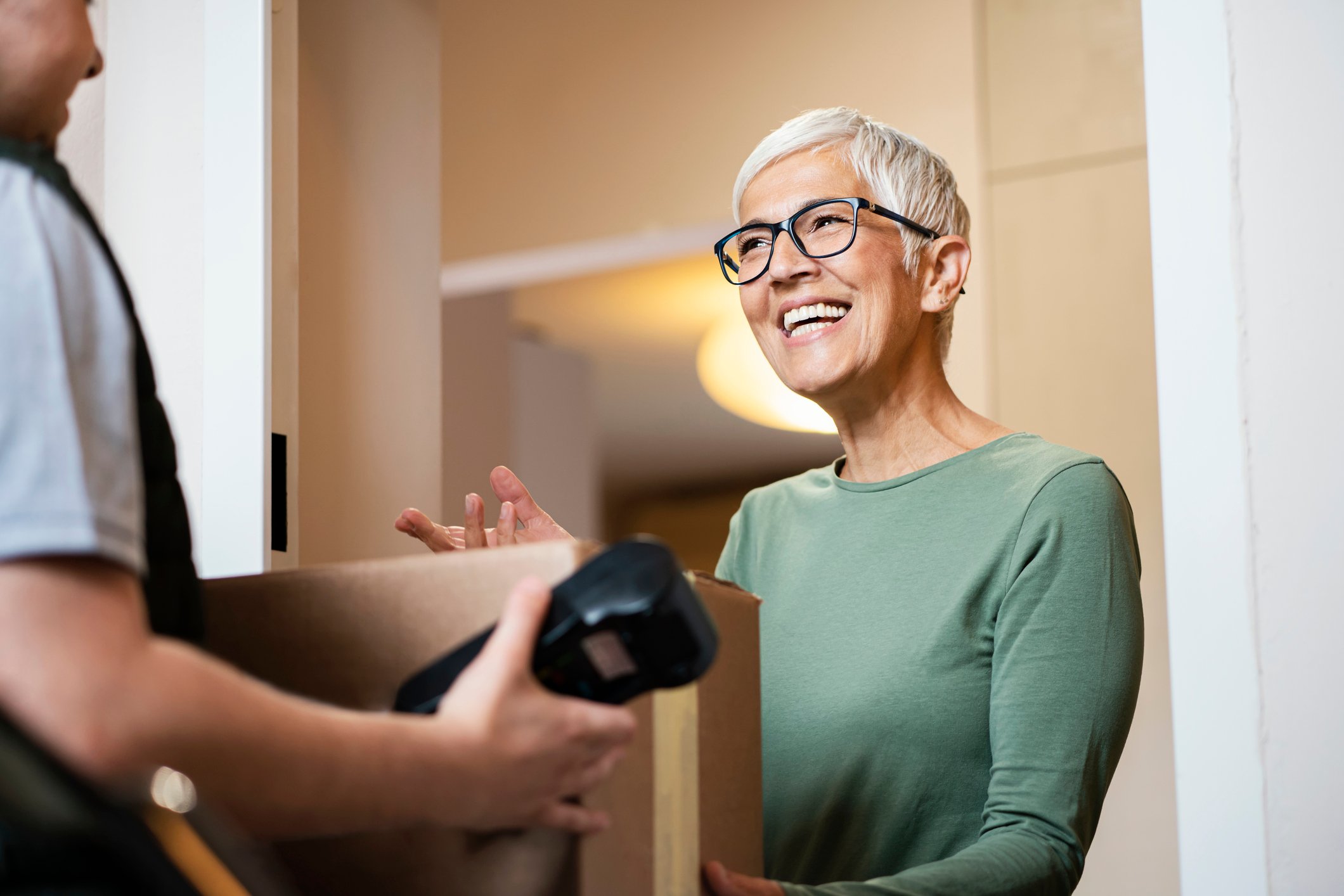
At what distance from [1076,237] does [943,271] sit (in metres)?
1.32

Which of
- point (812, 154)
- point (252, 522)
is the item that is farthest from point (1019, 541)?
point (252, 522)

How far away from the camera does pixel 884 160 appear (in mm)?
1420

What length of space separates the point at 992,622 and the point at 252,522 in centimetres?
74

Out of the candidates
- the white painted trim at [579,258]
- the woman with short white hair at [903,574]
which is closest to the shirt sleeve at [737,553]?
the woman with short white hair at [903,574]

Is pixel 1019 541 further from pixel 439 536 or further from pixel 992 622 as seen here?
pixel 439 536

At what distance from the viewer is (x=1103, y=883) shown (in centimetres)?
247

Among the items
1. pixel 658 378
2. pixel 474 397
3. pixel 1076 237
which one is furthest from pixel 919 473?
pixel 658 378

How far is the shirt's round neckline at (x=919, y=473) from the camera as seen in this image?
1.33 metres

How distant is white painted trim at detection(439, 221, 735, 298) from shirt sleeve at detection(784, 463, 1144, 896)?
1.76 m

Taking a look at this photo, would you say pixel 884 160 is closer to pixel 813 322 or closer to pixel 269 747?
pixel 813 322

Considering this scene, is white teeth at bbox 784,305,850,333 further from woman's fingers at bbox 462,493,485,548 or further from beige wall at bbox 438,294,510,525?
beige wall at bbox 438,294,510,525

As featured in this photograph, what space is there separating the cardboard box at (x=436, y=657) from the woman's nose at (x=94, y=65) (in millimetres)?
301

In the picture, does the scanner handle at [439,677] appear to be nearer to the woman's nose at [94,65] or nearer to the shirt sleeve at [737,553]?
the woman's nose at [94,65]

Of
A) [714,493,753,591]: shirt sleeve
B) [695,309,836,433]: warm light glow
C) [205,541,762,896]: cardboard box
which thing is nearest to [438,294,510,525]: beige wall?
[695,309,836,433]: warm light glow
